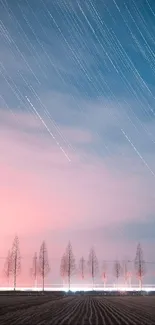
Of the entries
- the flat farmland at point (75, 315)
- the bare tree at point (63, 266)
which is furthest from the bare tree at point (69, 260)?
the flat farmland at point (75, 315)

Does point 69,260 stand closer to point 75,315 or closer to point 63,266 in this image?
point 63,266

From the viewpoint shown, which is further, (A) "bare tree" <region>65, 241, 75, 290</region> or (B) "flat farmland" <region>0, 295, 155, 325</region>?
(A) "bare tree" <region>65, 241, 75, 290</region>

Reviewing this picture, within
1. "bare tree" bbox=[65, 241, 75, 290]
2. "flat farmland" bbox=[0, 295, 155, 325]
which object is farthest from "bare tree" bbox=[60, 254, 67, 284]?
"flat farmland" bbox=[0, 295, 155, 325]

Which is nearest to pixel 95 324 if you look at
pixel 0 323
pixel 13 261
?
pixel 0 323

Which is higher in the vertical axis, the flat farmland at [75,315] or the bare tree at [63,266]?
the flat farmland at [75,315]

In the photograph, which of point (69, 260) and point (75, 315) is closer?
point (75, 315)

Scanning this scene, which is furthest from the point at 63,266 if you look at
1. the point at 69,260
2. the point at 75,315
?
the point at 75,315

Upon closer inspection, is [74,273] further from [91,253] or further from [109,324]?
[109,324]

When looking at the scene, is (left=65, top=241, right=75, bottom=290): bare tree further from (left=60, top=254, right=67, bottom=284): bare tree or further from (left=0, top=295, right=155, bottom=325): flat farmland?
(left=0, top=295, right=155, bottom=325): flat farmland

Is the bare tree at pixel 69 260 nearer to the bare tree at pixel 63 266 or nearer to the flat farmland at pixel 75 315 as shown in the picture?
the bare tree at pixel 63 266

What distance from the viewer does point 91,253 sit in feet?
504

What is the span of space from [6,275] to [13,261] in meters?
19.0

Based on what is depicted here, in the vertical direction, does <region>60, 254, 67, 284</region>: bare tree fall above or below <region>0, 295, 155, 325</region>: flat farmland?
below

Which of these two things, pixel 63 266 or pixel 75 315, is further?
pixel 63 266
